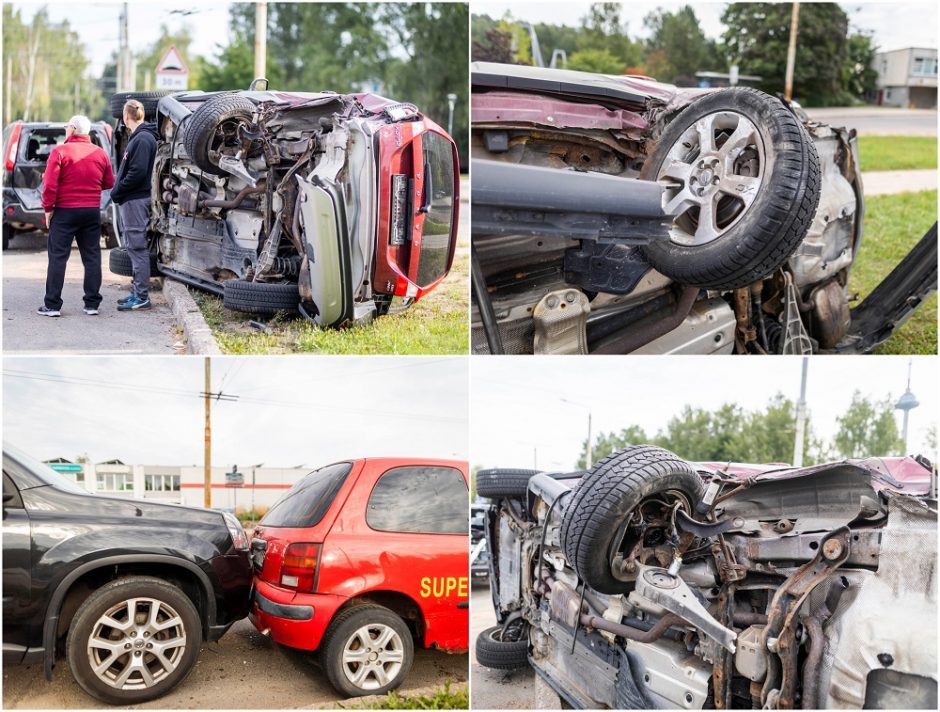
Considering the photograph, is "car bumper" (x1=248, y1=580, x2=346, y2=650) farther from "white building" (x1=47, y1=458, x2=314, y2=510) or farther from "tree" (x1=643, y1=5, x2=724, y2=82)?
"tree" (x1=643, y1=5, x2=724, y2=82)

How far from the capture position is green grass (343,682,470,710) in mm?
3539

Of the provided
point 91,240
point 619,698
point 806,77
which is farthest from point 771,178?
point 806,77

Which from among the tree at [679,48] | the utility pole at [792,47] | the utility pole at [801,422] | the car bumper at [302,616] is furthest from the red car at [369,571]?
the tree at [679,48]

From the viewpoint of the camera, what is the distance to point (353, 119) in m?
4.74

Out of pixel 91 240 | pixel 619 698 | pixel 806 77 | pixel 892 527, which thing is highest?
pixel 806 77

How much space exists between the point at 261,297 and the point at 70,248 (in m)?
1.40

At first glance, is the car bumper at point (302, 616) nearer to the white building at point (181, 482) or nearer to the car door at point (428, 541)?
the car door at point (428, 541)

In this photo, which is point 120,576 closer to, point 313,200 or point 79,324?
point 79,324

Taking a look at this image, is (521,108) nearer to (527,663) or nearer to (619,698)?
(619,698)

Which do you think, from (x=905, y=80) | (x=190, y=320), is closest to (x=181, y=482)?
(x=190, y=320)

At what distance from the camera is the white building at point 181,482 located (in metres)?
3.88

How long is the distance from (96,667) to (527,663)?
2485 millimetres

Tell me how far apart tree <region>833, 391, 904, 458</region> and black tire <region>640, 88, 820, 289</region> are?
174 cm

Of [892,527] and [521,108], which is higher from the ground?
[521,108]
